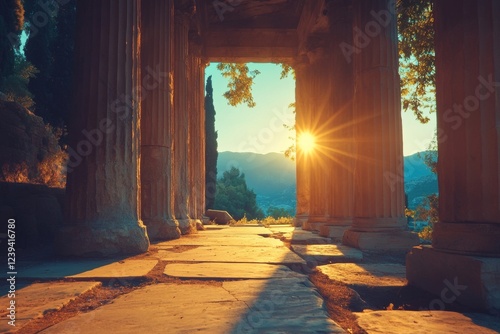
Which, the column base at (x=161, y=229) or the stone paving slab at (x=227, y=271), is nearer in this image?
the stone paving slab at (x=227, y=271)

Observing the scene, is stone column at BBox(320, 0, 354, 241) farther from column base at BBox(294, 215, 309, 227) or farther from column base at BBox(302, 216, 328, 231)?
column base at BBox(294, 215, 309, 227)

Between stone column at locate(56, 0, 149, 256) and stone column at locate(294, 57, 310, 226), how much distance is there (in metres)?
7.55

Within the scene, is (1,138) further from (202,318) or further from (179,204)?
(202,318)

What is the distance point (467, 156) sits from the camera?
8.29ft

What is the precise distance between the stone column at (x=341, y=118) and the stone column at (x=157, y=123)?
3.14m

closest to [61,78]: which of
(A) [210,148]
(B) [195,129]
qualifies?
(B) [195,129]

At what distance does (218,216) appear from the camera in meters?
16.1

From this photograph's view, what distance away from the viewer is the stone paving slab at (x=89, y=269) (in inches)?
115

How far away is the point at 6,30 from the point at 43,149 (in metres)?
9.85

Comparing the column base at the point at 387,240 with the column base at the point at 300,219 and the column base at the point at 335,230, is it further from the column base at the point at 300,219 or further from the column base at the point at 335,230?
the column base at the point at 300,219

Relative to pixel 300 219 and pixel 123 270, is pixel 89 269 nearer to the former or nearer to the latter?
pixel 123 270

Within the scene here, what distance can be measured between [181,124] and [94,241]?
14.9 ft

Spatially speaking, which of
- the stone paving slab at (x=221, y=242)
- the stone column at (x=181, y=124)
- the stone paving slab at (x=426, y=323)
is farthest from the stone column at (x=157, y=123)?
the stone paving slab at (x=426, y=323)

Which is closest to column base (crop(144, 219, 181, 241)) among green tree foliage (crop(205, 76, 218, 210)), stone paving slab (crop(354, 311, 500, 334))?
stone paving slab (crop(354, 311, 500, 334))
